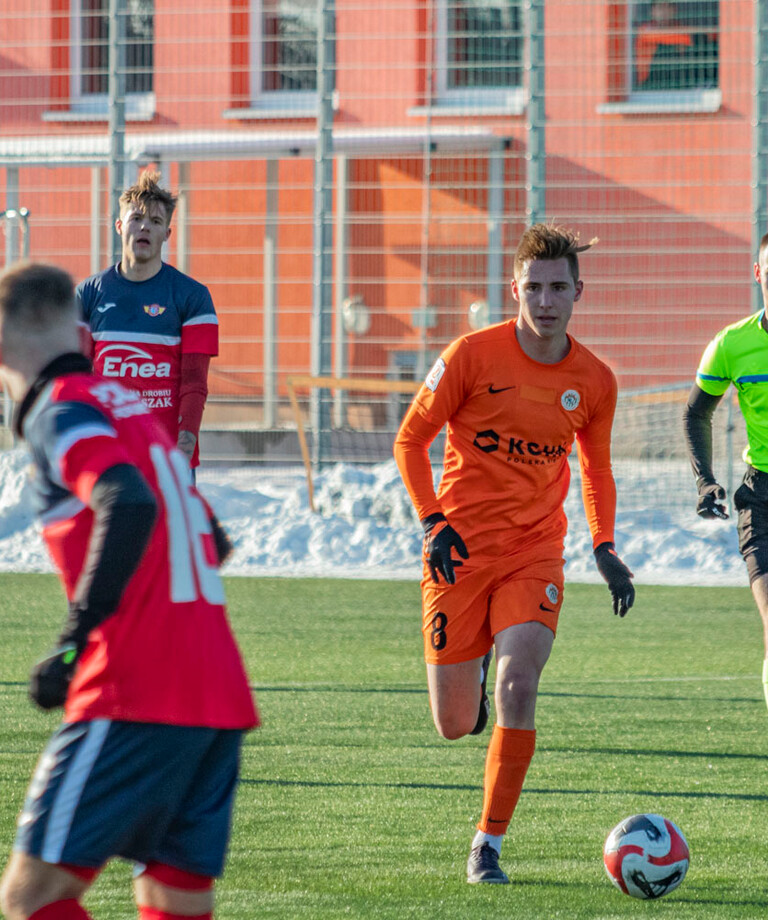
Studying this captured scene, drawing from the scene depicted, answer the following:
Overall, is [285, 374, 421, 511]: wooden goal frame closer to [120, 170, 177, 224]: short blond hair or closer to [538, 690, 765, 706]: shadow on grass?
[538, 690, 765, 706]: shadow on grass

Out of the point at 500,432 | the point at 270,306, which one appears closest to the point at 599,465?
the point at 500,432

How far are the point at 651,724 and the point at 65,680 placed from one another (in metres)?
5.04

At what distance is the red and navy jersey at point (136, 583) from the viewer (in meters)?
3.04

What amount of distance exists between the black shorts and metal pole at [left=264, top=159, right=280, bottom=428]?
440 inches

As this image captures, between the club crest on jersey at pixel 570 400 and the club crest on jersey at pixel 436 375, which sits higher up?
the club crest on jersey at pixel 436 375

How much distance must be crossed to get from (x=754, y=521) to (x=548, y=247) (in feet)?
5.37

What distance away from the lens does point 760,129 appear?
603 inches

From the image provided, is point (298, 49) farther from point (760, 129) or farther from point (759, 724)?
point (759, 724)

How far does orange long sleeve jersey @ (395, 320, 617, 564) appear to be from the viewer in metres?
5.39

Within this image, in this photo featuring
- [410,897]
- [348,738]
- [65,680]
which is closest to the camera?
[65,680]

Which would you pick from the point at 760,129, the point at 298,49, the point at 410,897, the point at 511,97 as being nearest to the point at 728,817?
the point at 410,897

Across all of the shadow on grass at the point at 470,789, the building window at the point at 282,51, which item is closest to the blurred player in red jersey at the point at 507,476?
the shadow on grass at the point at 470,789

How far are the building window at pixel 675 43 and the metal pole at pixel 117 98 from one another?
205 inches

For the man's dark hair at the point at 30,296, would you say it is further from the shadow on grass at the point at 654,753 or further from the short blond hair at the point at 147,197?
the shadow on grass at the point at 654,753
